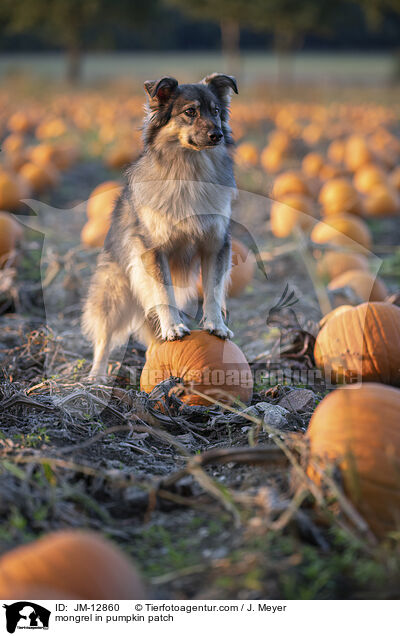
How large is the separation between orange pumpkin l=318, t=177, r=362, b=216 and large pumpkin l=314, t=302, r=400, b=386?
506 centimetres

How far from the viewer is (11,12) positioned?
34625 millimetres

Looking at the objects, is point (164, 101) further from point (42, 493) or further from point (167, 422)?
point (42, 493)

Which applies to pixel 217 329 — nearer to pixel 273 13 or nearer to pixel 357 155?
pixel 357 155

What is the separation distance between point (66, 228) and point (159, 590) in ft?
25.8

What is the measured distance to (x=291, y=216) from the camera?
8719 mm

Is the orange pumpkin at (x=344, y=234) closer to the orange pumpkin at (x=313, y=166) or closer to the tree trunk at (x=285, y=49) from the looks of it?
the orange pumpkin at (x=313, y=166)

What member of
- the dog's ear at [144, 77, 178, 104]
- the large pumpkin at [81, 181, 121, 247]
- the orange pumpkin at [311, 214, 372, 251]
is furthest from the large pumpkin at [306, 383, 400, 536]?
the orange pumpkin at [311, 214, 372, 251]

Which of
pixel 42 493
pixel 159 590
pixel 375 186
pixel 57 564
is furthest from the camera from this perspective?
pixel 375 186

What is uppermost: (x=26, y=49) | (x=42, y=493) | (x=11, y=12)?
(x=26, y=49)

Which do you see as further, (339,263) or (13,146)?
(13,146)

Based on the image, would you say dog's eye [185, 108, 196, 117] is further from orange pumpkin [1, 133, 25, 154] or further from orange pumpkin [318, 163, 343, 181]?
orange pumpkin [1, 133, 25, 154]

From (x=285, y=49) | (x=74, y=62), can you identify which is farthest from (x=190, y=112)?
(x=285, y=49)

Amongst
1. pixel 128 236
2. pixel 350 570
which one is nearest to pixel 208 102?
pixel 128 236
